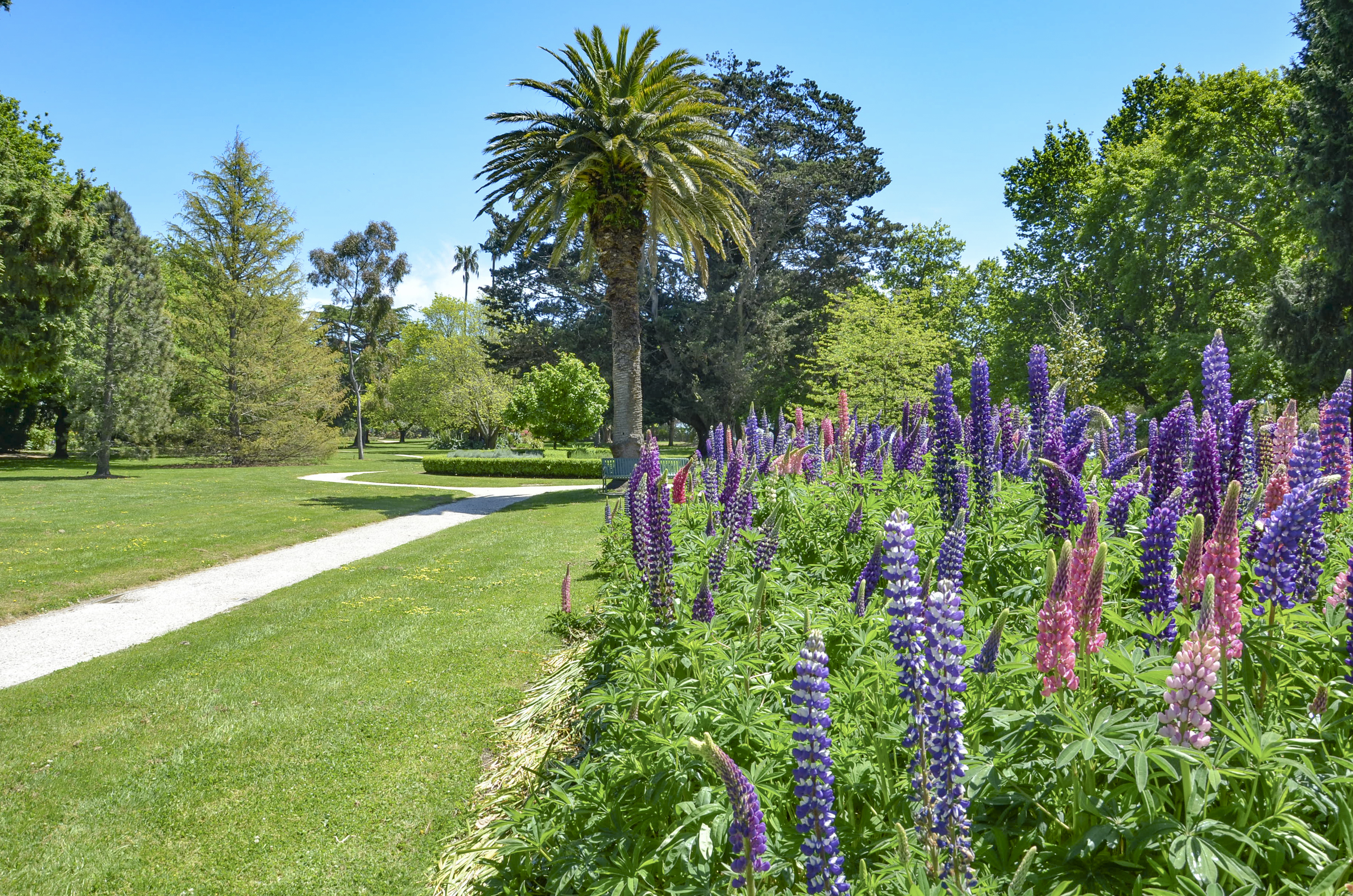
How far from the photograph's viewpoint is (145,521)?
15.0 meters

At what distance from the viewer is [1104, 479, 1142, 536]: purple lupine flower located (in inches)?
129

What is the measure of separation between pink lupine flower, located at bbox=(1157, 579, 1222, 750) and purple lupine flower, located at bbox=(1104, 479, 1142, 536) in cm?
180

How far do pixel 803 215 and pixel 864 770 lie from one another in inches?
1335

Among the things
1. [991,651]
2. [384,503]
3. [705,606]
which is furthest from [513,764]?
[384,503]

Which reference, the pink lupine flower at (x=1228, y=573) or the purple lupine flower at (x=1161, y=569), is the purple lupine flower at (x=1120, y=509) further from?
the pink lupine flower at (x=1228, y=573)

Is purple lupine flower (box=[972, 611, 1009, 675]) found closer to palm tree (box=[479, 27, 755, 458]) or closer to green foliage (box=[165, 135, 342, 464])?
palm tree (box=[479, 27, 755, 458])

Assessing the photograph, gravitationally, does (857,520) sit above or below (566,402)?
below

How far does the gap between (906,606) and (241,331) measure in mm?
39370

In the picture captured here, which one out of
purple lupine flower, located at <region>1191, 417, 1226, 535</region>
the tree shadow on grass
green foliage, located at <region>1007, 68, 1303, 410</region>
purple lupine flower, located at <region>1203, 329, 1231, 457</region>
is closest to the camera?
purple lupine flower, located at <region>1191, 417, 1226, 535</region>

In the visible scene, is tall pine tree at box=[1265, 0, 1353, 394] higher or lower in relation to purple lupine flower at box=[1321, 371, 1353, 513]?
higher

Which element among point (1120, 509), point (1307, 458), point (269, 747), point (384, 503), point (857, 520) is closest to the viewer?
point (1307, 458)

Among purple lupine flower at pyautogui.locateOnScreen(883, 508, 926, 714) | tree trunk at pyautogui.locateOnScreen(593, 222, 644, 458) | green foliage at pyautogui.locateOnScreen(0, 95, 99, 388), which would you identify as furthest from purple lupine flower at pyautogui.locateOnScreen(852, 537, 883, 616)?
green foliage at pyautogui.locateOnScreen(0, 95, 99, 388)

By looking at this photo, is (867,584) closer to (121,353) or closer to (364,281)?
(121,353)

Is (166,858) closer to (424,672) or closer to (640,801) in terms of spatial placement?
(424,672)
